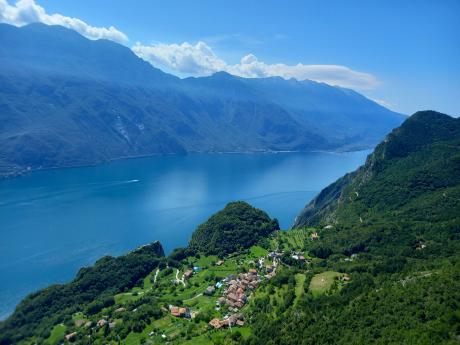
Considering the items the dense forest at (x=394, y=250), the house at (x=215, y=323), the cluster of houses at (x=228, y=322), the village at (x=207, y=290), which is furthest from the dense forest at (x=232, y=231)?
the cluster of houses at (x=228, y=322)

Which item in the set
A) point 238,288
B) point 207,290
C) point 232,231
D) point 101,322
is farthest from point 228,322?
point 232,231

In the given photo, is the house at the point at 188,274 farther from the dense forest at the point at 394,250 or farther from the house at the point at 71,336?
the dense forest at the point at 394,250

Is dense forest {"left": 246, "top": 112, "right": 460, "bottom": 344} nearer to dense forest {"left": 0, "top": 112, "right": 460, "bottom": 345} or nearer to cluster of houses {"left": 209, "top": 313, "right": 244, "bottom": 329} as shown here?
dense forest {"left": 0, "top": 112, "right": 460, "bottom": 345}

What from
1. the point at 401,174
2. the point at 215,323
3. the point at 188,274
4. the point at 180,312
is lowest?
the point at 188,274

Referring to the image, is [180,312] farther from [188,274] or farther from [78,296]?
[78,296]

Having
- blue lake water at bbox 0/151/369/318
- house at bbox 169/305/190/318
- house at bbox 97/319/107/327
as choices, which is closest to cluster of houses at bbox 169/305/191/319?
house at bbox 169/305/190/318
